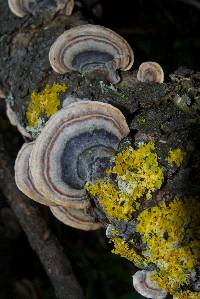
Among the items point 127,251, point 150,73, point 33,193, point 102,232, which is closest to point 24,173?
point 33,193

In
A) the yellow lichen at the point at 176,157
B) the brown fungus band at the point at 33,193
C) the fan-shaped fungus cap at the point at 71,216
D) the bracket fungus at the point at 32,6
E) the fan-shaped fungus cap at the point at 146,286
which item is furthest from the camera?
the bracket fungus at the point at 32,6

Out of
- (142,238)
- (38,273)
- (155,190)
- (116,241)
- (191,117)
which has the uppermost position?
(191,117)

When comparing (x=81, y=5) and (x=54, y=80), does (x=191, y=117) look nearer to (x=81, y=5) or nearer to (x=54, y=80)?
(x=54, y=80)

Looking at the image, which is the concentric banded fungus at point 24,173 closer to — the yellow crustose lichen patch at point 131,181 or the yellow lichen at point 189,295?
the yellow crustose lichen patch at point 131,181

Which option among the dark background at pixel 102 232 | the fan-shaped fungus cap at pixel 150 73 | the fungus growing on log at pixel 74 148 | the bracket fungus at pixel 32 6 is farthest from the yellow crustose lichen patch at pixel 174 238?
the dark background at pixel 102 232

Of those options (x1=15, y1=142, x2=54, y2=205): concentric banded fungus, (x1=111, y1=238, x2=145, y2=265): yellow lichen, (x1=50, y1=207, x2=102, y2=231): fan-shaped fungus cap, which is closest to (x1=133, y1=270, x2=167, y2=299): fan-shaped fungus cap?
(x1=111, y1=238, x2=145, y2=265): yellow lichen

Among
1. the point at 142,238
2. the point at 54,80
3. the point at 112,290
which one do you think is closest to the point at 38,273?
the point at 112,290

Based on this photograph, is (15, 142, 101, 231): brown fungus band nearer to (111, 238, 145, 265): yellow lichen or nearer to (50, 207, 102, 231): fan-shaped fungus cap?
(50, 207, 102, 231): fan-shaped fungus cap
